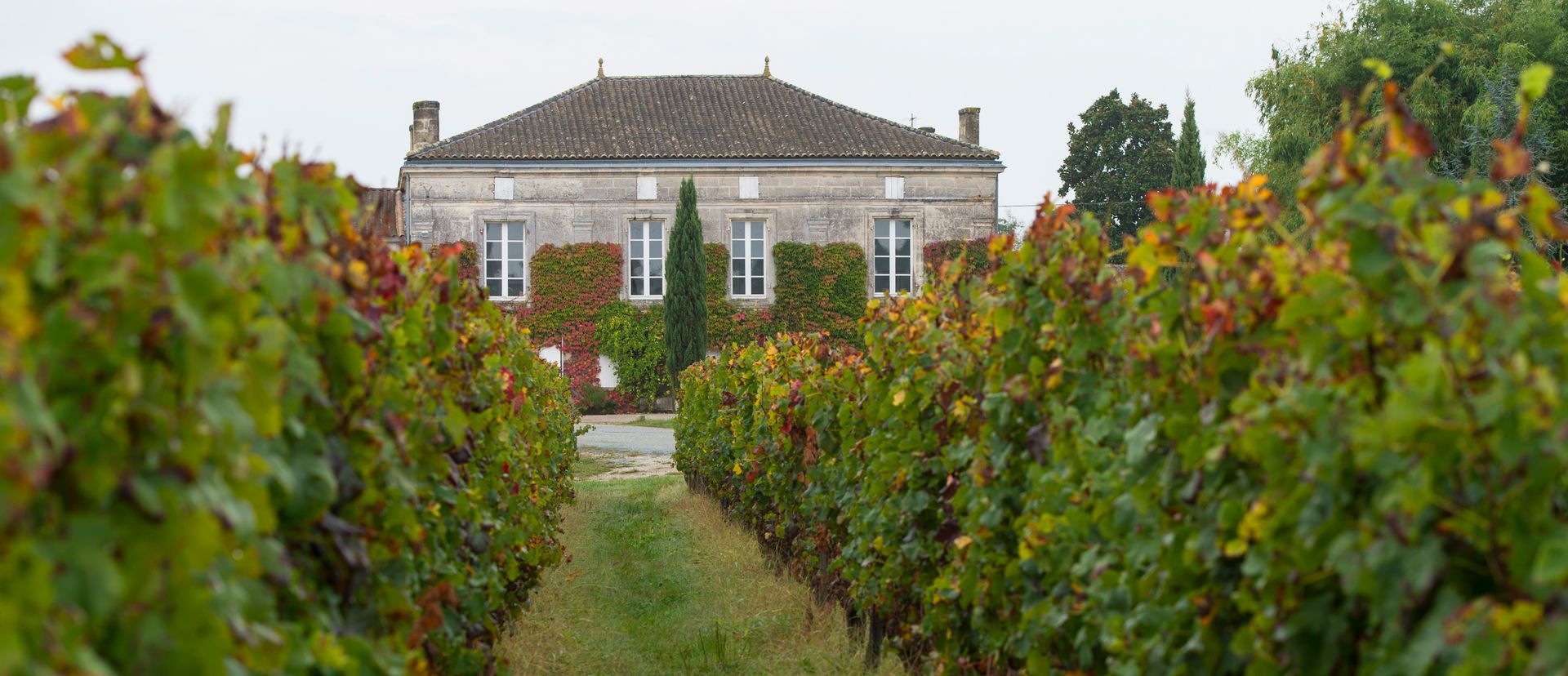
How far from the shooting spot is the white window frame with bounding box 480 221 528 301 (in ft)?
107

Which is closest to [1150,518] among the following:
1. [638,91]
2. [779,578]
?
[779,578]

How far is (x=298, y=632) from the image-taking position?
7.41ft

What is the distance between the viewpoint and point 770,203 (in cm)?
3288

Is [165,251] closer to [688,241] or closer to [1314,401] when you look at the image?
[1314,401]

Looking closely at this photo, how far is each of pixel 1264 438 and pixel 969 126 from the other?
3273cm

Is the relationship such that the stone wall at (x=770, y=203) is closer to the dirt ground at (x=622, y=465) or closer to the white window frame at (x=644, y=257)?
the white window frame at (x=644, y=257)

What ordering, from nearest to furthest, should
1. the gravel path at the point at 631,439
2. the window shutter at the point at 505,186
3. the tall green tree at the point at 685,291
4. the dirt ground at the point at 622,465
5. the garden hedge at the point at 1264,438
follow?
the garden hedge at the point at 1264,438, the dirt ground at the point at 622,465, the gravel path at the point at 631,439, the tall green tree at the point at 685,291, the window shutter at the point at 505,186

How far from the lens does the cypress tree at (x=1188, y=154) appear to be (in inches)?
1471

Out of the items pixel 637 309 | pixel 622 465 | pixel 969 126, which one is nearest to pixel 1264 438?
pixel 622 465

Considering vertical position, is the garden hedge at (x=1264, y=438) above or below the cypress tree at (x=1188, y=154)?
below

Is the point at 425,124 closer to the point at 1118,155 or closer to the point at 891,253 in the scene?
the point at 891,253

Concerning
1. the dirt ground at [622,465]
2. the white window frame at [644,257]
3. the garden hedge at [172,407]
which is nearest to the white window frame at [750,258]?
the white window frame at [644,257]

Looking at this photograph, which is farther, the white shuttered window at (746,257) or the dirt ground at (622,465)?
the white shuttered window at (746,257)

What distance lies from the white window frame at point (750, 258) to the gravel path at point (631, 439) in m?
5.54
